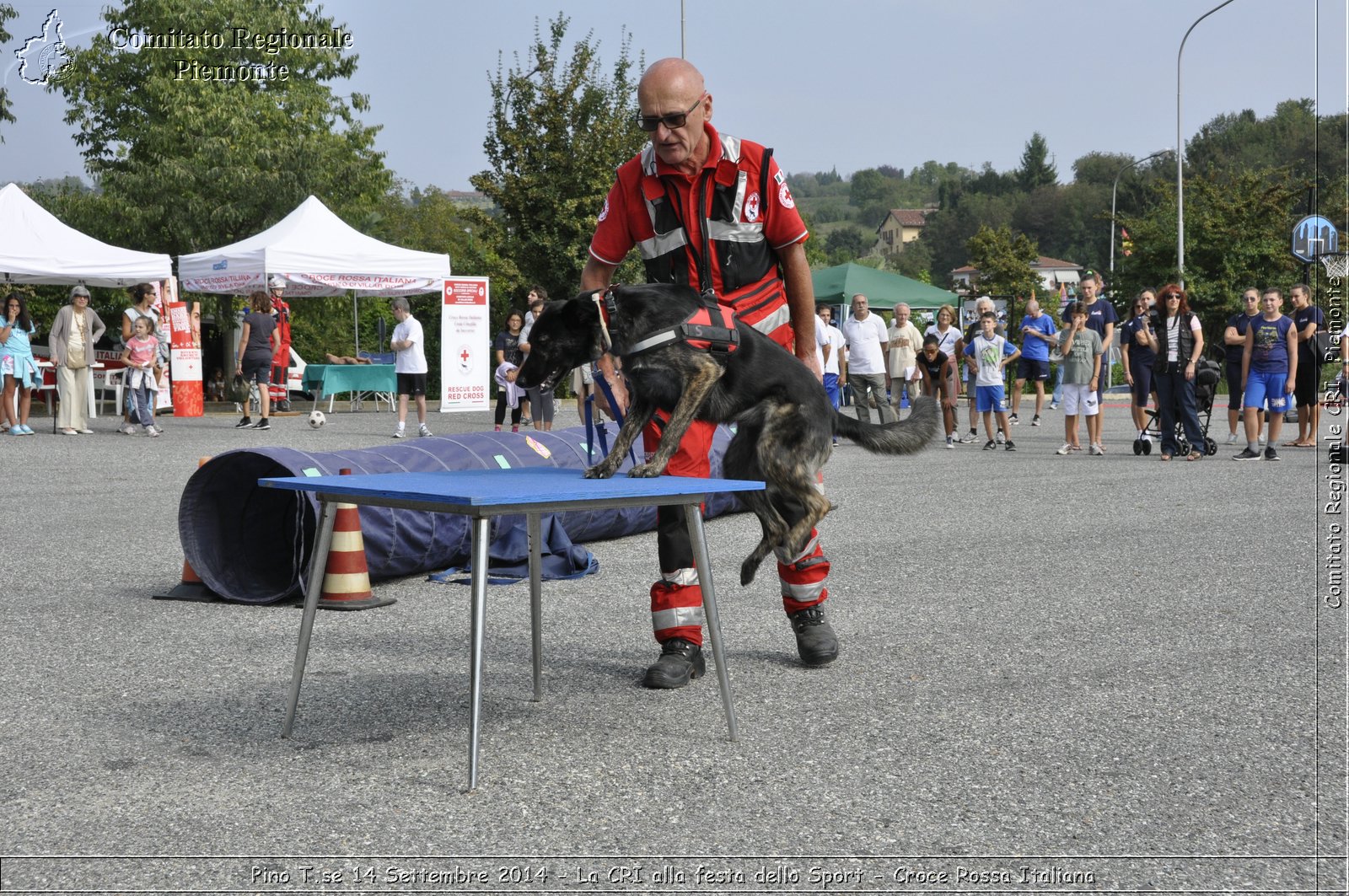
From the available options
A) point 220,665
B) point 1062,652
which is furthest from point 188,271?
point 1062,652

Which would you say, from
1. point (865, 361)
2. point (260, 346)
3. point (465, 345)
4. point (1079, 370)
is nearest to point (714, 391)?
point (1079, 370)

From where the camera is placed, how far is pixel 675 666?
443cm

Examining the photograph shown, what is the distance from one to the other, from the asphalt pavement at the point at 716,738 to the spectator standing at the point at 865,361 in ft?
28.4

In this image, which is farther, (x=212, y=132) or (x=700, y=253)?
(x=212, y=132)

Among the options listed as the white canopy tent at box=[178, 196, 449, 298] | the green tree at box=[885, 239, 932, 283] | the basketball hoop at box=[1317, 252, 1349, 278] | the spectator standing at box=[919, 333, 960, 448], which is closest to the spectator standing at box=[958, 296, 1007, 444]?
the spectator standing at box=[919, 333, 960, 448]

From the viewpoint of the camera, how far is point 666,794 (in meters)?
3.30

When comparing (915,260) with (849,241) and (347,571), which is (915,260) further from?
(347,571)

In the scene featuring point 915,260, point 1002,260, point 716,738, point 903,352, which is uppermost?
point 915,260

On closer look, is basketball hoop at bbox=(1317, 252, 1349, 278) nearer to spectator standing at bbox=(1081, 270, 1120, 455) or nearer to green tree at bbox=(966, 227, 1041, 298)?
spectator standing at bbox=(1081, 270, 1120, 455)

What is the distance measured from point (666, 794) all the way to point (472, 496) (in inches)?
38.2

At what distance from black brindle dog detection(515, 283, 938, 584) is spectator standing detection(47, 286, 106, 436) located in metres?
14.8

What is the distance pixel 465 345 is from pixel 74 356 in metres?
6.28

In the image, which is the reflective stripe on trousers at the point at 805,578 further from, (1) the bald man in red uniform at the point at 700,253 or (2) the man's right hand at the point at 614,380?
(2) the man's right hand at the point at 614,380

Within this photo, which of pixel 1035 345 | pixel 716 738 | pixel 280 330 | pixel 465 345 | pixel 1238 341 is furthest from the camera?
pixel 465 345
